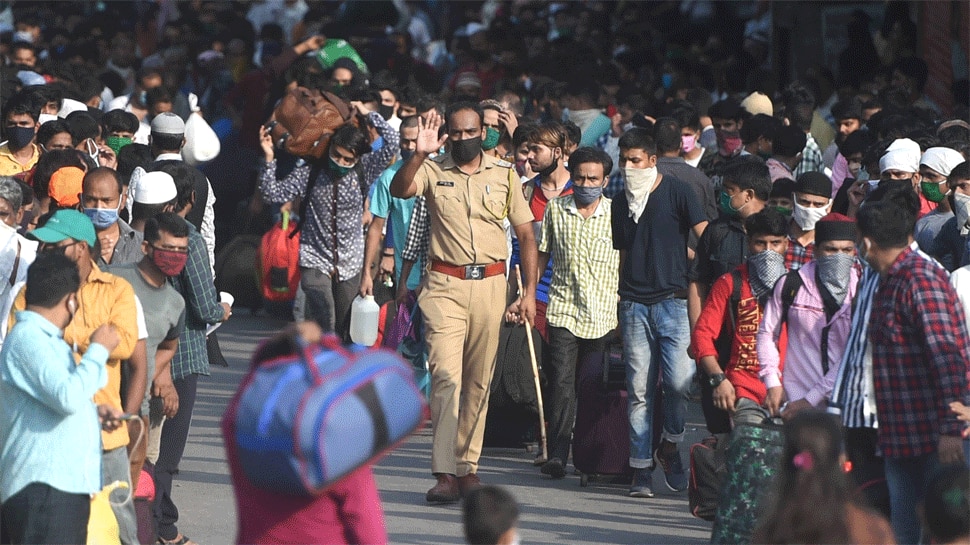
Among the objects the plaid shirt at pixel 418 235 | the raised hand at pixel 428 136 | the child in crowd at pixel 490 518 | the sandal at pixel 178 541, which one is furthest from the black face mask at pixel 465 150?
the child in crowd at pixel 490 518

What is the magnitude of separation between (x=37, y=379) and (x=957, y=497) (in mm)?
3015

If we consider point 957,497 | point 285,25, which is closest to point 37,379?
point 957,497

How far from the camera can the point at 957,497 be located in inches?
191

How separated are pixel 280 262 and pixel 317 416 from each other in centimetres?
827

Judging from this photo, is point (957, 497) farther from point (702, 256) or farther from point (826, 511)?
point (702, 256)

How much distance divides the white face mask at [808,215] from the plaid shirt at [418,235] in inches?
81.1

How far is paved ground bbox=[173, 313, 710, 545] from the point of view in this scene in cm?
817

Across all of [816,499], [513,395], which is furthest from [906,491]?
[513,395]

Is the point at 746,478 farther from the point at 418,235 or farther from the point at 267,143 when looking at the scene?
the point at 267,143

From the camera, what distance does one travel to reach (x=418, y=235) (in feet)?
30.9

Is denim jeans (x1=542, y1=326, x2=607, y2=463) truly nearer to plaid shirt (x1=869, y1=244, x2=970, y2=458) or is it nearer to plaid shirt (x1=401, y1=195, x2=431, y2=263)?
plaid shirt (x1=401, y1=195, x2=431, y2=263)

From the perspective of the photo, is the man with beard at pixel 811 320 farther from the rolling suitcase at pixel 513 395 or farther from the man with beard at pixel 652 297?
the rolling suitcase at pixel 513 395

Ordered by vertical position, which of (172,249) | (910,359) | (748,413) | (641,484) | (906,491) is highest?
(172,249)

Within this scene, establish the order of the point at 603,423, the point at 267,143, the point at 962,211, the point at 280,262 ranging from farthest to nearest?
1. the point at 280,262
2. the point at 267,143
3. the point at 603,423
4. the point at 962,211
